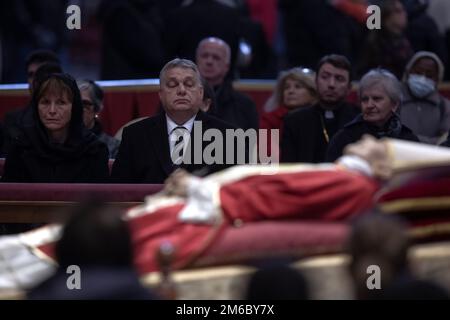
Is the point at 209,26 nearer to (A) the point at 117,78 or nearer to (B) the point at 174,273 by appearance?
(A) the point at 117,78

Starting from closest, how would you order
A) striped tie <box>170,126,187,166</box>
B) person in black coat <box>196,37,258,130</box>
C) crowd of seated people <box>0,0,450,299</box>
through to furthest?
crowd of seated people <box>0,0,450,299</box>
striped tie <box>170,126,187,166</box>
person in black coat <box>196,37,258,130</box>

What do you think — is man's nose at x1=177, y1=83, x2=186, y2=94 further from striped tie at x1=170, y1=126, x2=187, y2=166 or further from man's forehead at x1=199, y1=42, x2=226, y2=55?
man's forehead at x1=199, y1=42, x2=226, y2=55

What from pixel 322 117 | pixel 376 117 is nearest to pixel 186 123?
pixel 376 117

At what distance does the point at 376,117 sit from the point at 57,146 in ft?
6.66

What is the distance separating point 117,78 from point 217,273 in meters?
7.57

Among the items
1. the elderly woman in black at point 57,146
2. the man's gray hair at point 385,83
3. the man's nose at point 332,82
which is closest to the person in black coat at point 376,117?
the man's gray hair at point 385,83

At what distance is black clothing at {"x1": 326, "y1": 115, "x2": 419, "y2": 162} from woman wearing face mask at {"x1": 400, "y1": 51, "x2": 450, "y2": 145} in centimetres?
177

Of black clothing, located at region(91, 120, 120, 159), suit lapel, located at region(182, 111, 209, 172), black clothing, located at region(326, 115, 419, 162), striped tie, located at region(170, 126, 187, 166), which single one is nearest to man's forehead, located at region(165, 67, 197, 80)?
suit lapel, located at region(182, 111, 209, 172)

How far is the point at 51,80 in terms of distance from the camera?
33.2ft

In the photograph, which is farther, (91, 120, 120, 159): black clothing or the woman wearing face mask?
the woman wearing face mask

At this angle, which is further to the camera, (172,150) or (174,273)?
(172,150)

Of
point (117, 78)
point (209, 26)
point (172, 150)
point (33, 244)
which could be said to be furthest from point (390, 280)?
point (117, 78)

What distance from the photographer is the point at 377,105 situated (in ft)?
34.7

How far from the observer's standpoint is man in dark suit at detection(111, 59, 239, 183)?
9867 mm
